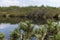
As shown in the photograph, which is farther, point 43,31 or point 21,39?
point 21,39

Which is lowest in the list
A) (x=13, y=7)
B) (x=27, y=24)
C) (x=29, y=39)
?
(x=29, y=39)

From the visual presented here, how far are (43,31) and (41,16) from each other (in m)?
76.4

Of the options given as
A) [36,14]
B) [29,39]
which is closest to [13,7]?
[36,14]

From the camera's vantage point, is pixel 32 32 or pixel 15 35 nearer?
pixel 15 35

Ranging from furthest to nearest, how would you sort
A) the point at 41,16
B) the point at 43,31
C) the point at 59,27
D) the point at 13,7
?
1. the point at 13,7
2. the point at 41,16
3. the point at 59,27
4. the point at 43,31

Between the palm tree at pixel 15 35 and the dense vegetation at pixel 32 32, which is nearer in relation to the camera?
the dense vegetation at pixel 32 32

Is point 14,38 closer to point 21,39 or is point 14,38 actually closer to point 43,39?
point 21,39

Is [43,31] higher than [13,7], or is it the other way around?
[13,7]

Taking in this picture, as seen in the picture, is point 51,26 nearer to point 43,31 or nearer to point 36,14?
point 43,31

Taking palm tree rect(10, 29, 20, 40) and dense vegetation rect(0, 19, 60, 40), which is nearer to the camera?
dense vegetation rect(0, 19, 60, 40)

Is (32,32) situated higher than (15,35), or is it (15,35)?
(32,32)

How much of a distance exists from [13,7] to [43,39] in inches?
4395

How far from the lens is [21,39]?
24.0 metres

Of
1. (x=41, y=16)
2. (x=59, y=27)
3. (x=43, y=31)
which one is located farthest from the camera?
(x=41, y=16)
